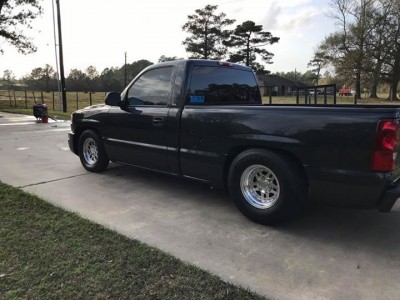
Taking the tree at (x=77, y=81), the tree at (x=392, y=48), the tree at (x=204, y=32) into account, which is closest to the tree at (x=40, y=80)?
the tree at (x=77, y=81)

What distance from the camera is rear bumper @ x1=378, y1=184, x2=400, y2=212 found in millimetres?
3162

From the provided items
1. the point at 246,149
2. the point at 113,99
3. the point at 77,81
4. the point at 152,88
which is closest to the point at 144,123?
the point at 152,88

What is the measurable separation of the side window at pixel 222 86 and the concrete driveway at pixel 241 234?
1322 mm

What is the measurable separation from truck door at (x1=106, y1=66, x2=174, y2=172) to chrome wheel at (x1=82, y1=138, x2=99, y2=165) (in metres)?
Answer: 0.52

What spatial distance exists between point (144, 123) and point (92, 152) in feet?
5.60

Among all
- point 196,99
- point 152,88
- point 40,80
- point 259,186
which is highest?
point 40,80

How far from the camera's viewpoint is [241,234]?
3707 mm

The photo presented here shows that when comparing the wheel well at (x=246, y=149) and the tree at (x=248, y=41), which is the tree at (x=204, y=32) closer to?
the tree at (x=248, y=41)

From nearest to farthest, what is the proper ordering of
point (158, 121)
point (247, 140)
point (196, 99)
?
1. point (247, 140)
2. point (196, 99)
3. point (158, 121)

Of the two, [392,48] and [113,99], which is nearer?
[113,99]

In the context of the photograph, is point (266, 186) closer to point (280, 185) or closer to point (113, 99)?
point (280, 185)

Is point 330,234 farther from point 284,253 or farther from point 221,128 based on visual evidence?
point 221,128

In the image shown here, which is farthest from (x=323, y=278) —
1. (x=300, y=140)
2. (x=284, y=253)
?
(x=300, y=140)

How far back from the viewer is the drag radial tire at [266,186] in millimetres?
3576
